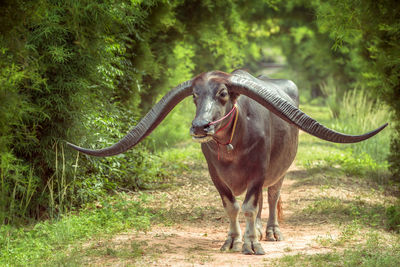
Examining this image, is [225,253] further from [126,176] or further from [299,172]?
[299,172]

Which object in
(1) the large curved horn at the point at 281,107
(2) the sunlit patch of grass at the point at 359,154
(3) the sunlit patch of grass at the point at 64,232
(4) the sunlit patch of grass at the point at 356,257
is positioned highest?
(1) the large curved horn at the point at 281,107

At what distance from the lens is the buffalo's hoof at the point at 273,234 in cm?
664

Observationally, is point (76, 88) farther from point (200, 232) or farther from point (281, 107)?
point (281, 107)

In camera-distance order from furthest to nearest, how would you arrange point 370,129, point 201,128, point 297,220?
point 370,129
point 297,220
point 201,128

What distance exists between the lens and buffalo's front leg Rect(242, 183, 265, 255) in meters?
5.66

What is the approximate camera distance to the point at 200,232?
23.1 ft

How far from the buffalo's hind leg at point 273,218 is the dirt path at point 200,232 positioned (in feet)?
0.50

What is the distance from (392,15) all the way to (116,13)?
3786 mm

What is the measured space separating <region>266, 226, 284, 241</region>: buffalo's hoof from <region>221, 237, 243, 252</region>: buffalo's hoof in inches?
33.7

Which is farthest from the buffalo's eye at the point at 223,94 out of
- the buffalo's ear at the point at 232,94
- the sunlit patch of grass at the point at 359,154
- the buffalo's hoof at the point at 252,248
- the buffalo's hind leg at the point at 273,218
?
the sunlit patch of grass at the point at 359,154

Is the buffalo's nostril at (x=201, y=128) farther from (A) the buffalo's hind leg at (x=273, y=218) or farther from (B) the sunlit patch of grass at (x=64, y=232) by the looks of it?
(A) the buffalo's hind leg at (x=273, y=218)

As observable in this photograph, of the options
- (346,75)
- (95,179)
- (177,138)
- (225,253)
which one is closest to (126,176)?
(95,179)

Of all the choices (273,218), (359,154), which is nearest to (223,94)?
(273,218)

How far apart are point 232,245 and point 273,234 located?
0.98 metres
